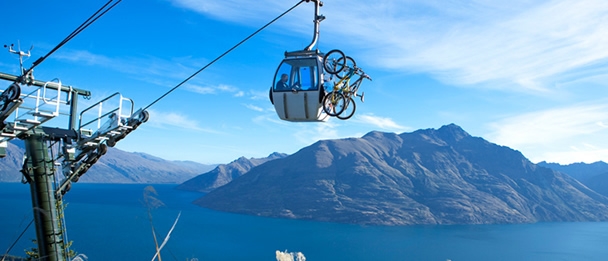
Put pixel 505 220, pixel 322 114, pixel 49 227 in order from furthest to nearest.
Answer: pixel 505 220, pixel 322 114, pixel 49 227

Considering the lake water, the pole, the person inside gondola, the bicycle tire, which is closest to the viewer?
the bicycle tire

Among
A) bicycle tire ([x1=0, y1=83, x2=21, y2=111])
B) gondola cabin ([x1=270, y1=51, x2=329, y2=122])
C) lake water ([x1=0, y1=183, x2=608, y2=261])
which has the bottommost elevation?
lake water ([x1=0, y1=183, x2=608, y2=261])

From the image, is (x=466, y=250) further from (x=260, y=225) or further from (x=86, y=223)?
(x=86, y=223)

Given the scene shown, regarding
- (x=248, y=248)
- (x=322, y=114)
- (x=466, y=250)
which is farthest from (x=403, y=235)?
(x=322, y=114)

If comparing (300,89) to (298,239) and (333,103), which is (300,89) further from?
(298,239)

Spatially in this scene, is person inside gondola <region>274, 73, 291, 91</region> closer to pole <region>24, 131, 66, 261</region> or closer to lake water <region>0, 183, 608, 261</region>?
pole <region>24, 131, 66, 261</region>

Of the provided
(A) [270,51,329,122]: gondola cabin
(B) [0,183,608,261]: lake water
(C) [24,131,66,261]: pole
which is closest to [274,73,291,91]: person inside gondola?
(A) [270,51,329,122]: gondola cabin

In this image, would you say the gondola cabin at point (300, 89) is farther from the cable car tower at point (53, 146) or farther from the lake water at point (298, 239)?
the lake water at point (298, 239)
